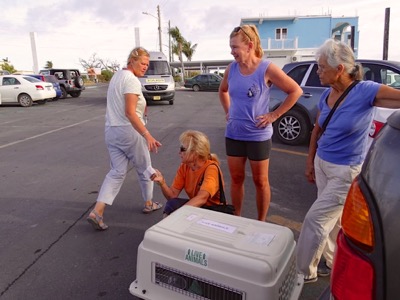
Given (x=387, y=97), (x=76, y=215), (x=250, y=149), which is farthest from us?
(x=76, y=215)

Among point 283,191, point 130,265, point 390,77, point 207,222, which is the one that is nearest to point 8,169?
point 130,265

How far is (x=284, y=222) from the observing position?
11.5ft

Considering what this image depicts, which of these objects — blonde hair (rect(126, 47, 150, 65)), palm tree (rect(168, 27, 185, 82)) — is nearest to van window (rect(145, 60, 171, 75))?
blonde hair (rect(126, 47, 150, 65))

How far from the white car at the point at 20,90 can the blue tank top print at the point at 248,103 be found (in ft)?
53.9

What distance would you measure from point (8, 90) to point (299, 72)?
49.3ft

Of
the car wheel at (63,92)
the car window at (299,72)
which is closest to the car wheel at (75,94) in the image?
the car wheel at (63,92)

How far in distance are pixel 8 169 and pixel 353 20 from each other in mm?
39574

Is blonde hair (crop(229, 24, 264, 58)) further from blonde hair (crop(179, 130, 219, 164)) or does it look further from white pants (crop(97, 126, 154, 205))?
white pants (crop(97, 126, 154, 205))

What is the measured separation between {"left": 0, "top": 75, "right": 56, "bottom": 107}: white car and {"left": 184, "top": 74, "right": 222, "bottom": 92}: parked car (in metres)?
14.2

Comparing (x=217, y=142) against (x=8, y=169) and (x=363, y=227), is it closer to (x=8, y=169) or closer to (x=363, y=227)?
(x=8, y=169)

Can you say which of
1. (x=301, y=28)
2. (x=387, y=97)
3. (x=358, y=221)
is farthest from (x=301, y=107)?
(x=301, y=28)

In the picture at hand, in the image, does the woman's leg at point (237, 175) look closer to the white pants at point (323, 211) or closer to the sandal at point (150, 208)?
the white pants at point (323, 211)

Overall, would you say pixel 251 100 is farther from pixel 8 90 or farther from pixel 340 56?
pixel 8 90

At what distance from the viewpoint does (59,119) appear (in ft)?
39.9
